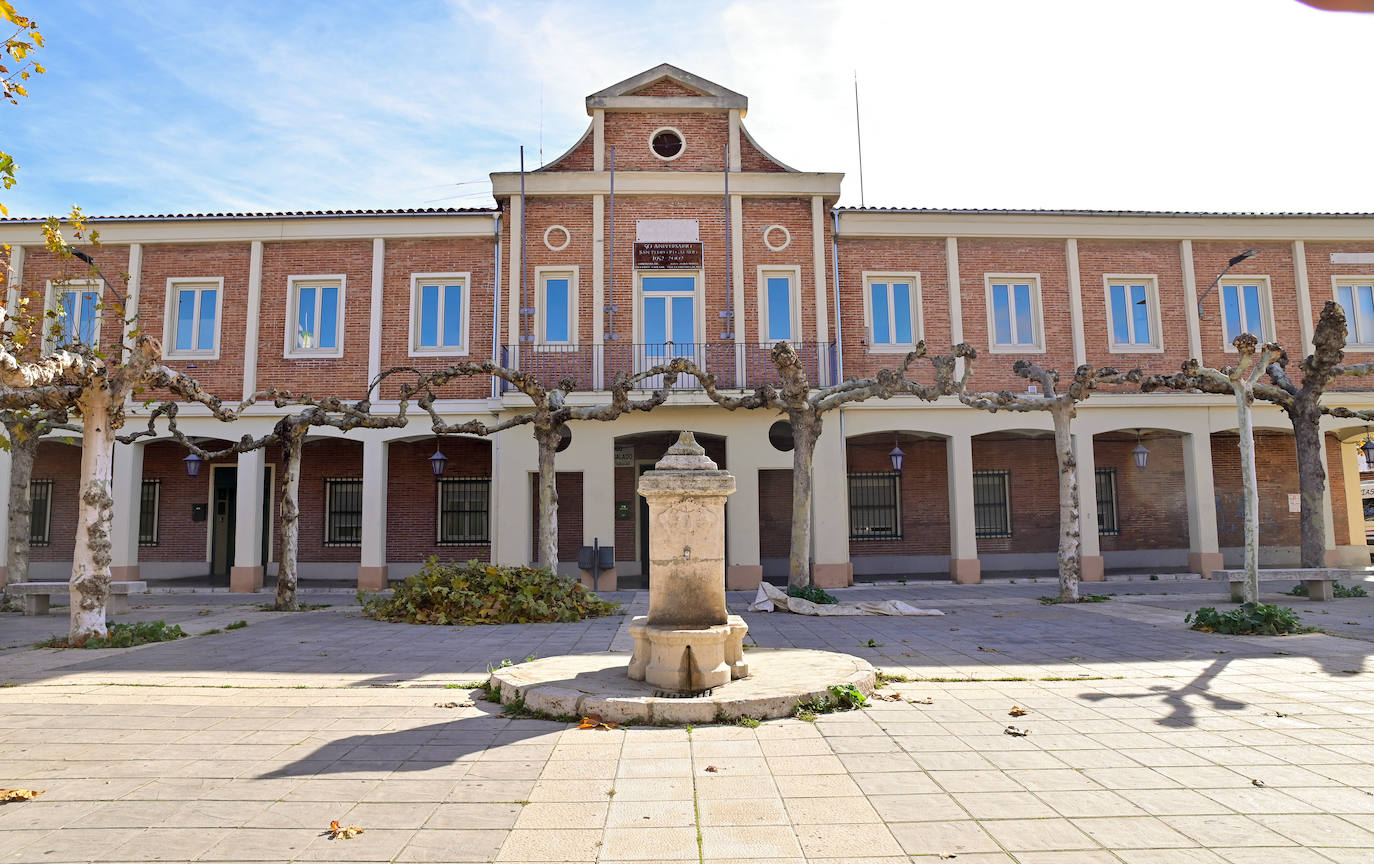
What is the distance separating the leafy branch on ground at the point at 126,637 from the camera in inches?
347

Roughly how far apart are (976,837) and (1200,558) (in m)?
16.3

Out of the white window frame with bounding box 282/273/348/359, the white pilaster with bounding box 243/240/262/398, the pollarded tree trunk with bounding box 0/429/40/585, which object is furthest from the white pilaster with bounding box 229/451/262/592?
the pollarded tree trunk with bounding box 0/429/40/585

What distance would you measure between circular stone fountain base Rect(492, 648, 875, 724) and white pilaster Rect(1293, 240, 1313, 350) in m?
16.5

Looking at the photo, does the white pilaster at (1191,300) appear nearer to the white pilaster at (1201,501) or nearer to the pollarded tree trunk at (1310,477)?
the white pilaster at (1201,501)

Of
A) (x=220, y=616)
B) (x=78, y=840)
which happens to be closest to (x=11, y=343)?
(x=220, y=616)

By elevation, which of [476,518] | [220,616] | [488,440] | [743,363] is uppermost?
[743,363]

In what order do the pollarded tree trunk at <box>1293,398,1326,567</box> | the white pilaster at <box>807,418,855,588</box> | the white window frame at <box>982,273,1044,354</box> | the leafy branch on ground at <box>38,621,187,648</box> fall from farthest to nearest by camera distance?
the white window frame at <box>982,273,1044,354</box> → the white pilaster at <box>807,418,855,588</box> → the pollarded tree trunk at <box>1293,398,1326,567</box> → the leafy branch on ground at <box>38,621,187,648</box>

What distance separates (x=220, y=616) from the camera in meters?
11.7

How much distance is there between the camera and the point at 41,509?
1792 centimetres

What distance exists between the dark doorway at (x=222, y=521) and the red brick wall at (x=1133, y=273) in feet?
60.8

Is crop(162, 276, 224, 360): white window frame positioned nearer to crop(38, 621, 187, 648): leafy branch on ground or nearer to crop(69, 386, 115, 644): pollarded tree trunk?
crop(69, 386, 115, 644): pollarded tree trunk

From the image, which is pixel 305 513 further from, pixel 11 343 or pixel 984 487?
pixel 984 487

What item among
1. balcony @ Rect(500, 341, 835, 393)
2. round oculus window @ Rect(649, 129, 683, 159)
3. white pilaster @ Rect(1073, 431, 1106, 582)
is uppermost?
round oculus window @ Rect(649, 129, 683, 159)

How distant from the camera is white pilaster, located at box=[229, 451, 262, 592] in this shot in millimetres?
15703
